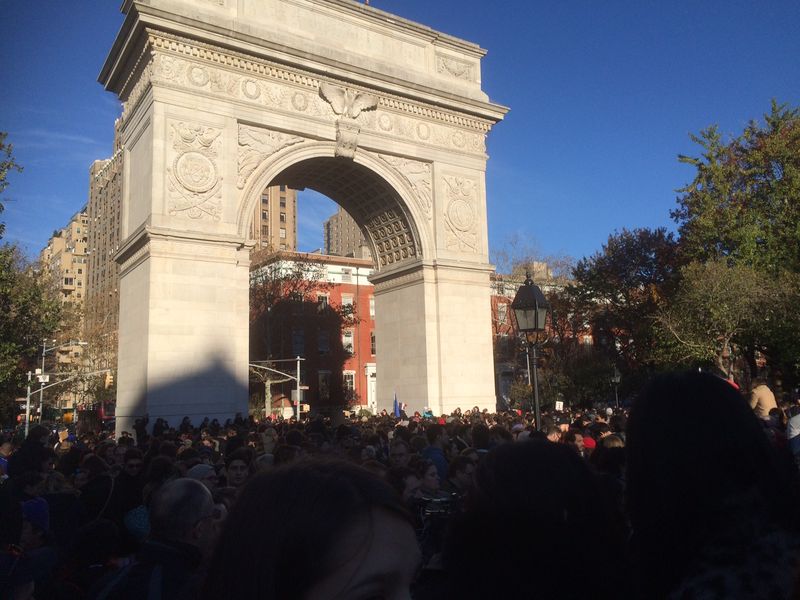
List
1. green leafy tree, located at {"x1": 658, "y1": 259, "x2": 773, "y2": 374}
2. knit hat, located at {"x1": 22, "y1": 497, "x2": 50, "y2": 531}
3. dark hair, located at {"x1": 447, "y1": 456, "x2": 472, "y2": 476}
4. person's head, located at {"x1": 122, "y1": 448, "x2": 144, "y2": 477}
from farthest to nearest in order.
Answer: green leafy tree, located at {"x1": 658, "y1": 259, "x2": 773, "y2": 374} < person's head, located at {"x1": 122, "y1": 448, "x2": 144, "y2": 477} < dark hair, located at {"x1": 447, "y1": 456, "x2": 472, "y2": 476} < knit hat, located at {"x1": 22, "y1": 497, "x2": 50, "y2": 531}

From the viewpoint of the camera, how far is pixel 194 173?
65.1 feet

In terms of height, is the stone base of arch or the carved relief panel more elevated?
the carved relief panel

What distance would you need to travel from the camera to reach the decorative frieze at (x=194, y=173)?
19.5 m

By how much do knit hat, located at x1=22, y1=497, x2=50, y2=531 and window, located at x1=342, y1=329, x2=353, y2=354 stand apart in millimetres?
40796

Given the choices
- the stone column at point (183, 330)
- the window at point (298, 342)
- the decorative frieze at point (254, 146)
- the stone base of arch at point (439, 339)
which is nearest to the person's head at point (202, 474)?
the stone column at point (183, 330)

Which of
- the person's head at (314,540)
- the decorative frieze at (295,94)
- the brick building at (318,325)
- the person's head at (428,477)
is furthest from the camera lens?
the brick building at (318,325)

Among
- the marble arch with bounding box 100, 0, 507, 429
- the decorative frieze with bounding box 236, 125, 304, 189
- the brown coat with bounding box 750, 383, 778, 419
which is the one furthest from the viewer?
the decorative frieze with bounding box 236, 125, 304, 189

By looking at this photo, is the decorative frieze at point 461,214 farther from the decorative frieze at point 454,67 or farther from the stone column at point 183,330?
the stone column at point 183,330

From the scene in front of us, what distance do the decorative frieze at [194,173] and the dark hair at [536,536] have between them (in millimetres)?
19003

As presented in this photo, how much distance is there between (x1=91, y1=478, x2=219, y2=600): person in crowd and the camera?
2.58 metres

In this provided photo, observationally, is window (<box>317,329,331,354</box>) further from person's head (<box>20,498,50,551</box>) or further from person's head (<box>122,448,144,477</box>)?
person's head (<box>20,498,50,551</box>)

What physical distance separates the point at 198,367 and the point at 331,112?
968cm

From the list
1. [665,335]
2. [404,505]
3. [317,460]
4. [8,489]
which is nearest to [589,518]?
[404,505]

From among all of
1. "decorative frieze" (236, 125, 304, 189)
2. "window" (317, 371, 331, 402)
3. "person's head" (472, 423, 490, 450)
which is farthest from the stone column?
"window" (317, 371, 331, 402)
